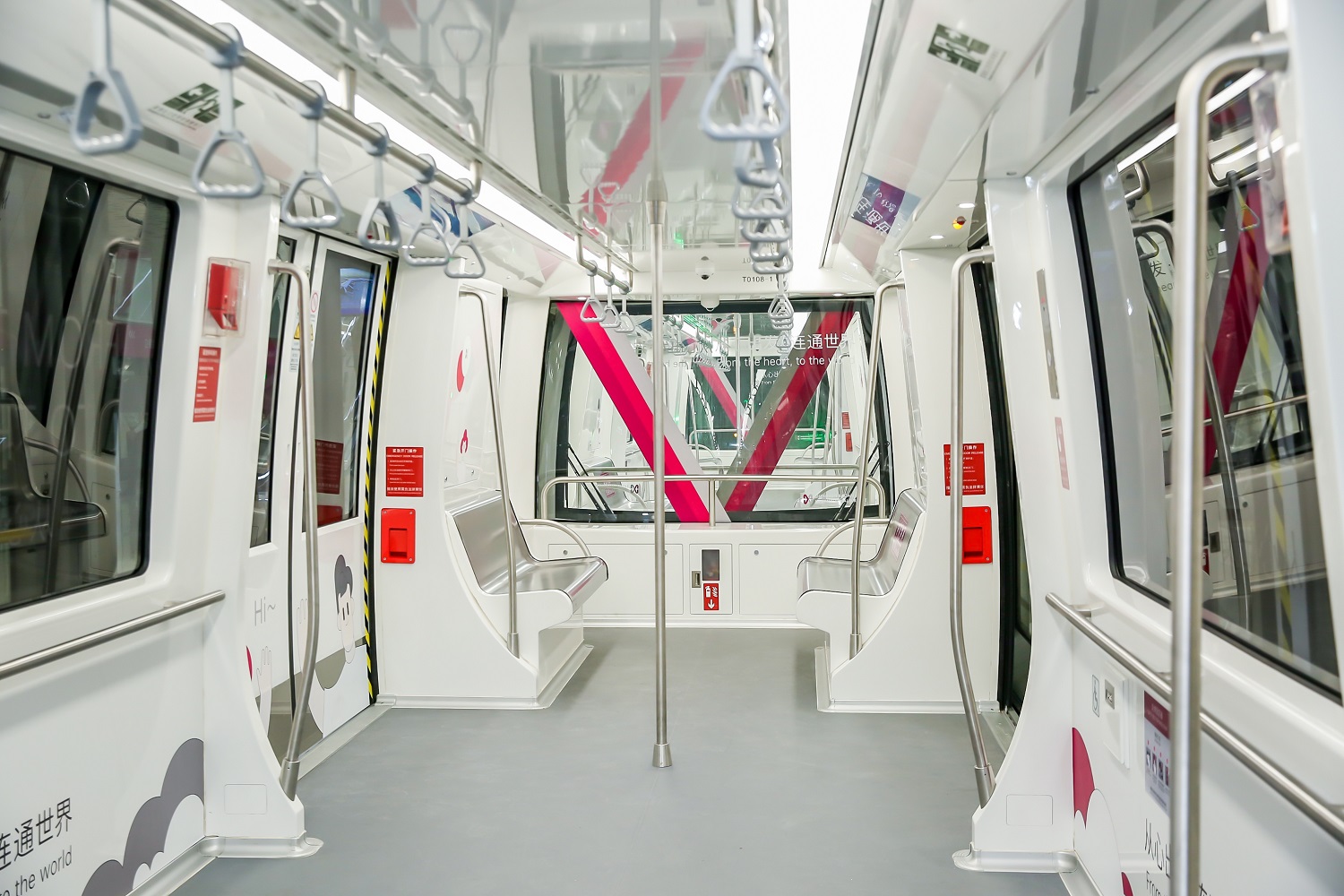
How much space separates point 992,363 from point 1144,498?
6.13 ft

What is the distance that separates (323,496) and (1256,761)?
4.07 m

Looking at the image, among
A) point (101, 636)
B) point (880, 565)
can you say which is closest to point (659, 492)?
point (101, 636)

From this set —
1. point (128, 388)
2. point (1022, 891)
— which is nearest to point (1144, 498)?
Answer: point (1022, 891)

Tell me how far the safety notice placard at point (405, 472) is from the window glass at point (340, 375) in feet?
0.54

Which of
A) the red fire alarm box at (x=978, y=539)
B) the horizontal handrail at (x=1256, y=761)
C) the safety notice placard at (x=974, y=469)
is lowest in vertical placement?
the horizontal handrail at (x=1256, y=761)

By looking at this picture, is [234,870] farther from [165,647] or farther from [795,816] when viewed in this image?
[795,816]

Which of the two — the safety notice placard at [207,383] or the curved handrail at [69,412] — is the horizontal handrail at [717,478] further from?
the curved handrail at [69,412]

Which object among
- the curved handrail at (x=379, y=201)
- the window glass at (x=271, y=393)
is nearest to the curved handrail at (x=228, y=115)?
the curved handrail at (x=379, y=201)

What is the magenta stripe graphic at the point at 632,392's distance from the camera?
278 inches

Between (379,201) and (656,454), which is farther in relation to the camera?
(656,454)

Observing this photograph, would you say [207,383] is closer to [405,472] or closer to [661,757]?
[405,472]

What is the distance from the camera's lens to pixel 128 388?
3.04 meters

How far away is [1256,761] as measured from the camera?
1.61 meters

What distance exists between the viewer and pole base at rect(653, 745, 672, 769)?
3883 millimetres
